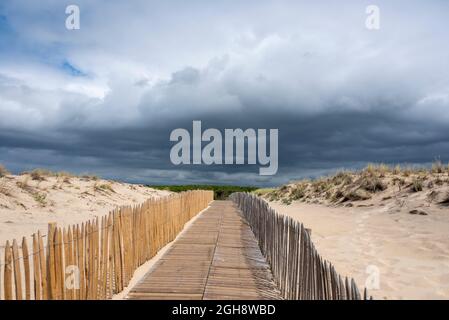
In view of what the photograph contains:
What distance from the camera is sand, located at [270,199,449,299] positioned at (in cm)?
651

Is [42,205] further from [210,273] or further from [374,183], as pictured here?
[374,183]

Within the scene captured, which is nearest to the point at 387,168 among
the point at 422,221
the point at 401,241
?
the point at 422,221

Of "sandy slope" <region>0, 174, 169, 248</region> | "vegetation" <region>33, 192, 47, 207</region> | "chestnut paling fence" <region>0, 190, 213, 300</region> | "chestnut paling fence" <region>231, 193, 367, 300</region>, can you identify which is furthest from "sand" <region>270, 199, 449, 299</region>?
"vegetation" <region>33, 192, 47, 207</region>

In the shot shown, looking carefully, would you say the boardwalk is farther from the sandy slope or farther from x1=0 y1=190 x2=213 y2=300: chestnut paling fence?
the sandy slope

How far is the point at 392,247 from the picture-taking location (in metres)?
9.52

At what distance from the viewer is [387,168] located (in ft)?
75.5

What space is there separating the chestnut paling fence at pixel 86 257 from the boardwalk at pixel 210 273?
445 millimetres

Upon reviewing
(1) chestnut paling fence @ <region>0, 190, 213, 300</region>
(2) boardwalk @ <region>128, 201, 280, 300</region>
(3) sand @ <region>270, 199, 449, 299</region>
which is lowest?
(2) boardwalk @ <region>128, 201, 280, 300</region>

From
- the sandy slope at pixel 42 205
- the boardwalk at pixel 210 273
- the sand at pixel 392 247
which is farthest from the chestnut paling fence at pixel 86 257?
the sand at pixel 392 247

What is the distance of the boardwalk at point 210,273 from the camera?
20.7ft

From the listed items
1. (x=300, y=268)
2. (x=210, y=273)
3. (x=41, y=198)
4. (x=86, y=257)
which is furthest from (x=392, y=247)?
(x=41, y=198)

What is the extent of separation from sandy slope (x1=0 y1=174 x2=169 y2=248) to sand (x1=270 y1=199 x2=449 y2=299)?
24.9 feet

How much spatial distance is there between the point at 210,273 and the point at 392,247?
458cm
